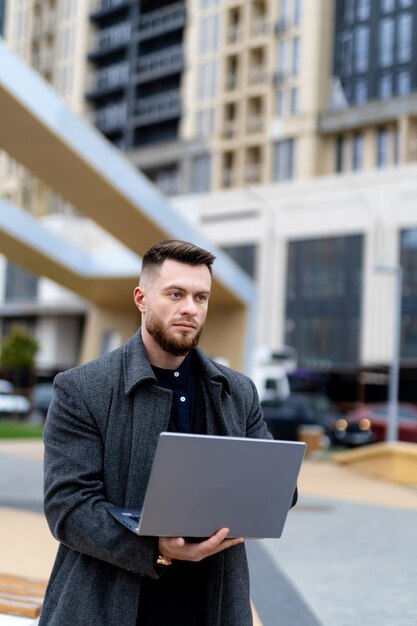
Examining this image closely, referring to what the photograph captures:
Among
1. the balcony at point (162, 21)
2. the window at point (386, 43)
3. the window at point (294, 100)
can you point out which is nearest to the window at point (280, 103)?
the window at point (294, 100)

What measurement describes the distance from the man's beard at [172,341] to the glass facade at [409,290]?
4352cm

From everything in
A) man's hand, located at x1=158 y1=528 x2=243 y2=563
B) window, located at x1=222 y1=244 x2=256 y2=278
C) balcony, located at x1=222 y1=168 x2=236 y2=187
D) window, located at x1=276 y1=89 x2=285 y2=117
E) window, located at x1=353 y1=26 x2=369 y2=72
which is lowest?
man's hand, located at x1=158 y1=528 x2=243 y2=563

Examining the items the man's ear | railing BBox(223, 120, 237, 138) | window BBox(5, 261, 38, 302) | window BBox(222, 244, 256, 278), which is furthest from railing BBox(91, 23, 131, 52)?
the man's ear

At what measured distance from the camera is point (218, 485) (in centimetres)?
251

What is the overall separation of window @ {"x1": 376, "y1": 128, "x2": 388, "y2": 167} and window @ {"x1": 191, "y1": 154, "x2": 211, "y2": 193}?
1151 centimetres

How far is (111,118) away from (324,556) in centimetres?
6228

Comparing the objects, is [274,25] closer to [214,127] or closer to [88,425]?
[214,127]

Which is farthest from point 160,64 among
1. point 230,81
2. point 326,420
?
point 326,420

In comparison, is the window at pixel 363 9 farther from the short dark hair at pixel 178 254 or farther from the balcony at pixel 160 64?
the short dark hair at pixel 178 254

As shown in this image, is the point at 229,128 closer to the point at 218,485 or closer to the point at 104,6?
the point at 104,6

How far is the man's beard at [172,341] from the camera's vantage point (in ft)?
8.87

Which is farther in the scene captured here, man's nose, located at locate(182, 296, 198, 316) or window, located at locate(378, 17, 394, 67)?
window, located at locate(378, 17, 394, 67)

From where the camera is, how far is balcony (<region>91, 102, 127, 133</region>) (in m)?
67.2

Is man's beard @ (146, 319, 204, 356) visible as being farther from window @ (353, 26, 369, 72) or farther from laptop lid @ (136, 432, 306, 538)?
window @ (353, 26, 369, 72)
